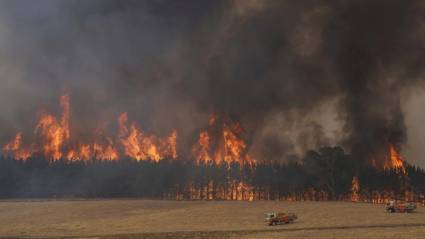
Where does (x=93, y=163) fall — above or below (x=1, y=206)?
above

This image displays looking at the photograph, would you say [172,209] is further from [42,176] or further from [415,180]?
[415,180]

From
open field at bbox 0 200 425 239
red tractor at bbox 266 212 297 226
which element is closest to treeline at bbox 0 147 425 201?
open field at bbox 0 200 425 239

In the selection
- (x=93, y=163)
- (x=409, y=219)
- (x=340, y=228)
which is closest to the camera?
(x=340, y=228)

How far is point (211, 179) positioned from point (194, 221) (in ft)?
311

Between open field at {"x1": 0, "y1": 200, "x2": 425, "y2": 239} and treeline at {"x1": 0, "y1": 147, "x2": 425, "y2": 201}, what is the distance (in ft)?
162

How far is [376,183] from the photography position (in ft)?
597

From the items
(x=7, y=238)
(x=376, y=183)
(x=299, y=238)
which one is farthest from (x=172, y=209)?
(x=376, y=183)

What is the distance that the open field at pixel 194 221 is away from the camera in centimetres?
6612

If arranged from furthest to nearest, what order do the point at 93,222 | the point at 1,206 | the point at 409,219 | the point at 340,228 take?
the point at 1,206 → the point at 93,222 → the point at 409,219 → the point at 340,228

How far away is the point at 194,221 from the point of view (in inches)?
3216

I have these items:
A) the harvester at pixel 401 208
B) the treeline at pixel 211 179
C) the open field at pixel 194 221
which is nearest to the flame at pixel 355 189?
the treeline at pixel 211 179

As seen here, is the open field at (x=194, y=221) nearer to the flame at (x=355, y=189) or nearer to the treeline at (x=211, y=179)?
the treeline at (x=211, y=179)

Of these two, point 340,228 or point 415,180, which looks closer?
point 340,228

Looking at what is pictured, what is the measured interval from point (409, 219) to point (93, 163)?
128 m
